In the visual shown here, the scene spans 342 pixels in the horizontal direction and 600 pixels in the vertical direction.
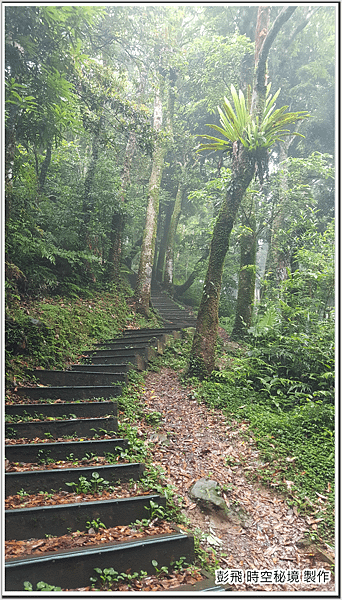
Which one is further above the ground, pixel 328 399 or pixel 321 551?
pixel 328 399

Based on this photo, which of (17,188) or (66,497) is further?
(17,188)

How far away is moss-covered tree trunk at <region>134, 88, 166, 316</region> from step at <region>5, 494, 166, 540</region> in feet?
24.5

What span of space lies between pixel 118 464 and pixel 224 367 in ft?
12.8

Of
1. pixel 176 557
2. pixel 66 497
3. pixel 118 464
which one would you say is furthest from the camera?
pixel 118 464

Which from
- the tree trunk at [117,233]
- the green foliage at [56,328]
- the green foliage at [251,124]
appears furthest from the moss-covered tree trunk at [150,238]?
the green foliage at [251,124]

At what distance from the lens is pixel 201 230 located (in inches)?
612

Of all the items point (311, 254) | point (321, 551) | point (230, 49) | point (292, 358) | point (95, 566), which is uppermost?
point (230, 49)

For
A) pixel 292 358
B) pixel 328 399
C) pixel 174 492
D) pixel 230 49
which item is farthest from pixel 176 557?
pixel 230 49

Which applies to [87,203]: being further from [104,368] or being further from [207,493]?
[207,493]

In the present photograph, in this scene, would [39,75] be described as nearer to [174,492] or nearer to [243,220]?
[174,492]

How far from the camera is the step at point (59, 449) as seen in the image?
10.6ft

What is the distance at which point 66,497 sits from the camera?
9.46ft

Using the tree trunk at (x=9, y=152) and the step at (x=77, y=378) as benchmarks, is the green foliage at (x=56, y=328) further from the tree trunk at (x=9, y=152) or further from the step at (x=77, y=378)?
the tree trunk at (x=9, y=152)

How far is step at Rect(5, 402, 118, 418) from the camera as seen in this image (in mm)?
3816
